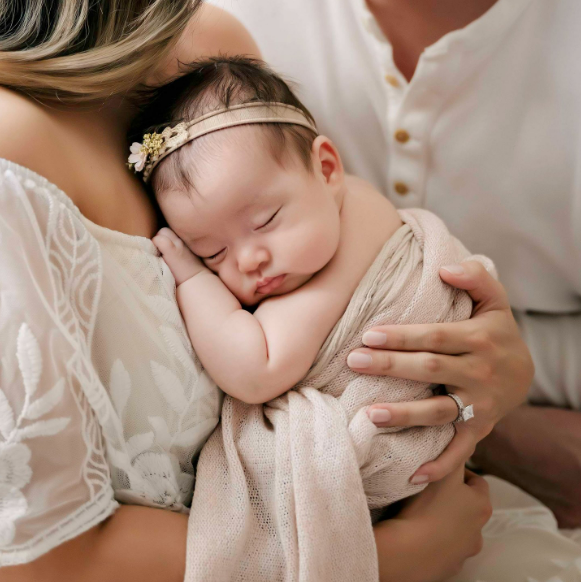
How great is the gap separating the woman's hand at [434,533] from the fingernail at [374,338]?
0.31m

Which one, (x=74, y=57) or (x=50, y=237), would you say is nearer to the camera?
(x=50, y=237)

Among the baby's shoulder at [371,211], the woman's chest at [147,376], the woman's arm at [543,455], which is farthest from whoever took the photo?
the woman's arm at [543,455]

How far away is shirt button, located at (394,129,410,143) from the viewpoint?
4.43 ft

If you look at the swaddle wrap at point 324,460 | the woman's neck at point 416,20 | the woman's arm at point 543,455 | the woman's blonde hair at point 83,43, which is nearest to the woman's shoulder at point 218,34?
the woman's blonde hair at point 83,43

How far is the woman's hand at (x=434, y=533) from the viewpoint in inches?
36.7

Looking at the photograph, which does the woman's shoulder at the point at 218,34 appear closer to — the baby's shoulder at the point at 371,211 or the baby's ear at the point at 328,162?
the baby's ear at the point at 328,162

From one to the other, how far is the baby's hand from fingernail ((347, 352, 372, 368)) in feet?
0.97

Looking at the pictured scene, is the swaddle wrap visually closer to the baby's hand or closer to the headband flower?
the baby's hand

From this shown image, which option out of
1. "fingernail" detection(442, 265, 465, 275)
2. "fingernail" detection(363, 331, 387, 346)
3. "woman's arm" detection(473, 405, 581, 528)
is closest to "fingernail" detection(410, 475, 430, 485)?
"fingernail" detection(363, 331, 387, 346)

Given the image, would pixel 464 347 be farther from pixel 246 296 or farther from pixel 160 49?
pixel 160 49

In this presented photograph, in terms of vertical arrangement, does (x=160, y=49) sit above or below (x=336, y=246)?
above

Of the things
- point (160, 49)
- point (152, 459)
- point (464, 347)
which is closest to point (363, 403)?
point (464, 347)

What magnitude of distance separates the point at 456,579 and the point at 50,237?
3.05 ft

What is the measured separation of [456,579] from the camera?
1072 mm
